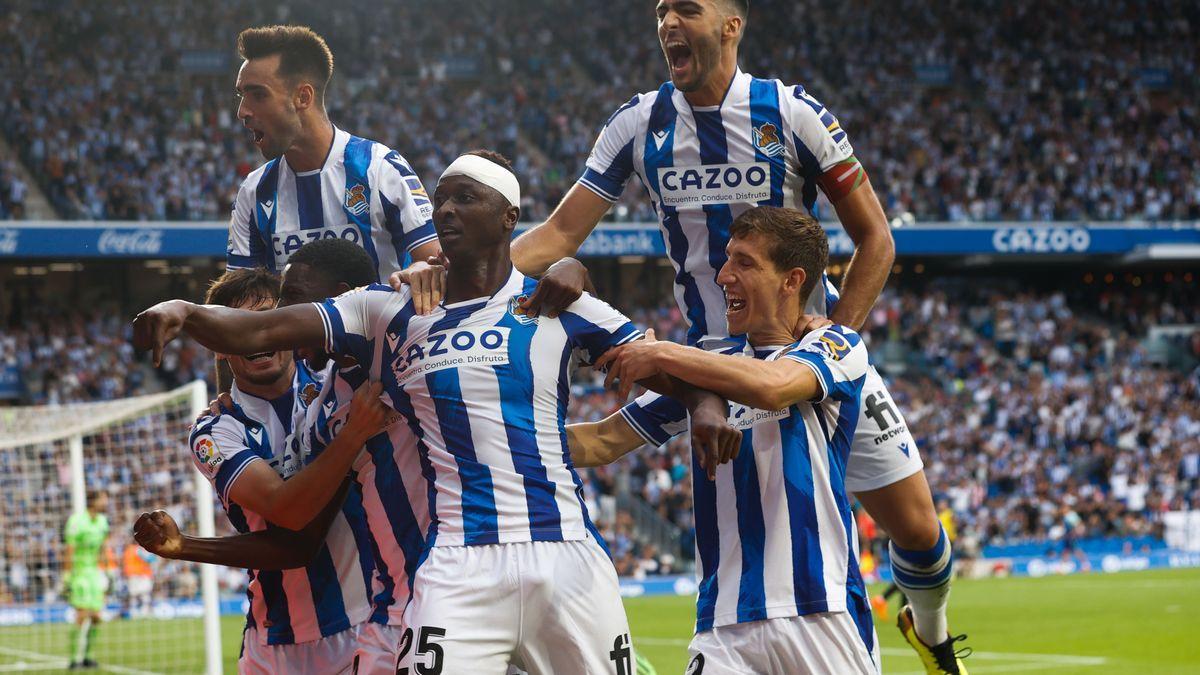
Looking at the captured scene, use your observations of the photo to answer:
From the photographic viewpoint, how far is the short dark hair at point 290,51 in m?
6.04

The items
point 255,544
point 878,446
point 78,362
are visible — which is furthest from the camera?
point 78,362

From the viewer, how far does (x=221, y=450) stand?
5168mm

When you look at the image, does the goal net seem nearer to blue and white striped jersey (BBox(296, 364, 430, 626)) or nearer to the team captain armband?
blue and white striped jersey (BBox(296, 364, 430, 626))

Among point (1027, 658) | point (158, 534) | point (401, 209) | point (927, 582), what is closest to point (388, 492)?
point (158, 534)

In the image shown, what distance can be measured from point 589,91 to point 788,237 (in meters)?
33.0

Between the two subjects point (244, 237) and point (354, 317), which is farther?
point (244, 237)

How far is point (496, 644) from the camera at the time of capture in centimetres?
439

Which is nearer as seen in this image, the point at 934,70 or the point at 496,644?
the point at 496,644

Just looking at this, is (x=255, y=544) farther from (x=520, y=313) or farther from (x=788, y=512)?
(x=788, y=512)

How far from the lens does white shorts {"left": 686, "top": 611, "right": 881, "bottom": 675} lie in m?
4.46

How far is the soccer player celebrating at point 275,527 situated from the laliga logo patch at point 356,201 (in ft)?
1.83

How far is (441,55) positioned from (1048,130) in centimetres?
1608

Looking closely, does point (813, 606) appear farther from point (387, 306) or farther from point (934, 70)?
point (934, 70)

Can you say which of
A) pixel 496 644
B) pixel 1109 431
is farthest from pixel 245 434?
pixel 1109 431
